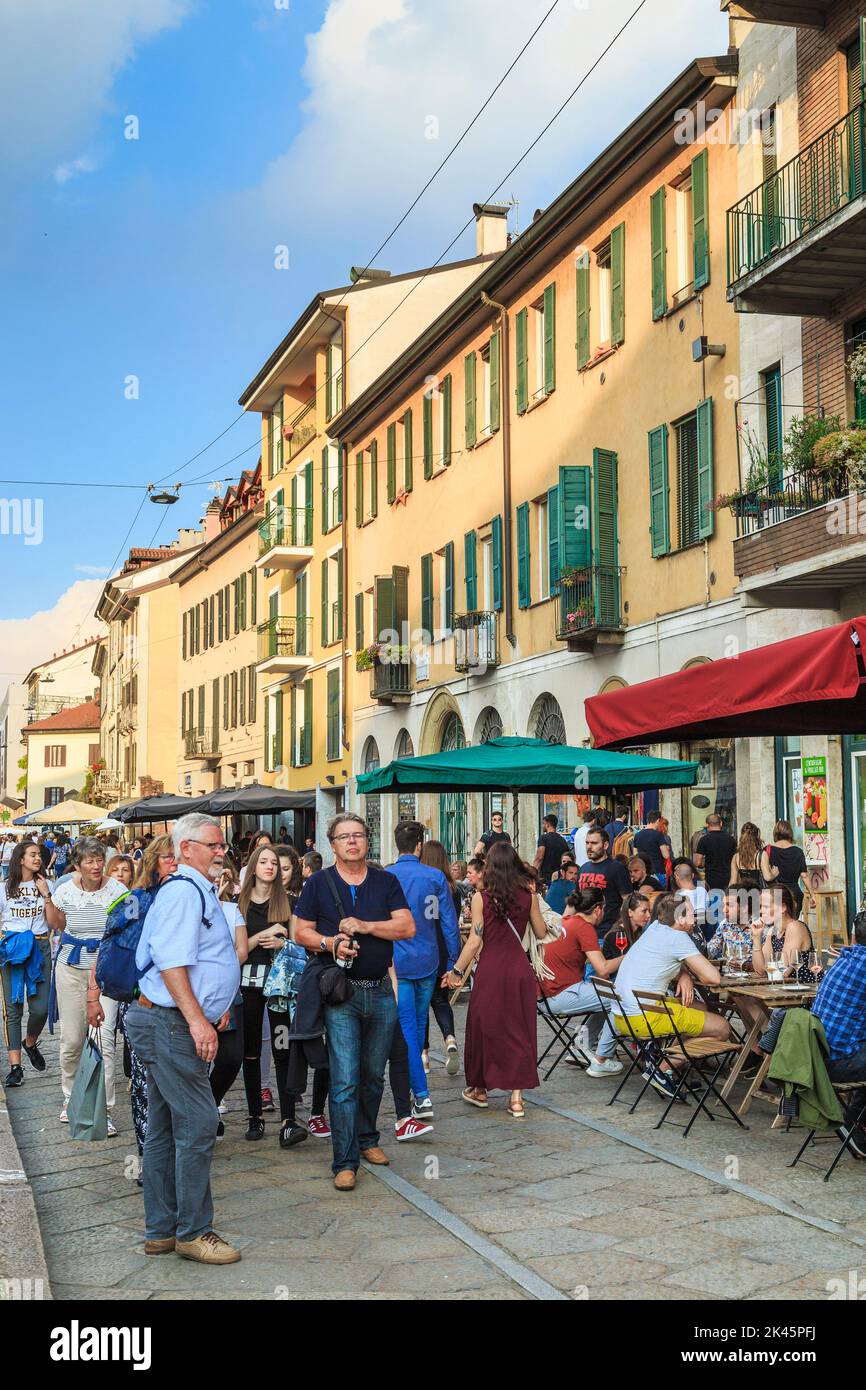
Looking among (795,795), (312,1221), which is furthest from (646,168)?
(312,1221)

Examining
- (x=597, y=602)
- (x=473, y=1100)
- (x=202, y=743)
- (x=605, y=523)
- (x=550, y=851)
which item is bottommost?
(x=473, y=1100)

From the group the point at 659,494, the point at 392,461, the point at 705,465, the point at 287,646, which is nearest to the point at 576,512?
the point at 659,494

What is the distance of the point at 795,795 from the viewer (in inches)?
701

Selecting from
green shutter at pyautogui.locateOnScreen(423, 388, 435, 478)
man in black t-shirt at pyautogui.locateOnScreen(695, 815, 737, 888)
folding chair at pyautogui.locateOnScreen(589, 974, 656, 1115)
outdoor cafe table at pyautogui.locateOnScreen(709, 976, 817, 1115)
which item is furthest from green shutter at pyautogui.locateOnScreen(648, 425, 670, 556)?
outdoor cafe table at pyautogui.locateOnScreen(709, 976, 817, 1115)

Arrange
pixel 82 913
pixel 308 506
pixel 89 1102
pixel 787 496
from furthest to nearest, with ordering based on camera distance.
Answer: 1. pixel 308 506
2. pixel 787 496
3. pixel 82 913
4. pixel 89 1102

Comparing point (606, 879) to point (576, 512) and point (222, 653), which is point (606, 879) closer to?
point (576, 512)

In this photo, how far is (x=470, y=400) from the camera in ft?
96.5

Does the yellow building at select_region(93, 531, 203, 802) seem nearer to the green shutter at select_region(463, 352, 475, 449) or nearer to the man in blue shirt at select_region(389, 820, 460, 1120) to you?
the green shutter at select_region(463, 352, 475, 449)

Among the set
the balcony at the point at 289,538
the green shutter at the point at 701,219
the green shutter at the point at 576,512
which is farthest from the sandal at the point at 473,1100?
the balcony at the point at 289,538

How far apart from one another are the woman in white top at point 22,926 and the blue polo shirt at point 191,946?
16.5 ft

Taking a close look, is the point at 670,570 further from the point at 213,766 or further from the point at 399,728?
the point at 213,766

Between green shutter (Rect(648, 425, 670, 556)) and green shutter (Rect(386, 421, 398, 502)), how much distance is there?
13171mm

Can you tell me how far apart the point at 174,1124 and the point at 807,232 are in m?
12.8

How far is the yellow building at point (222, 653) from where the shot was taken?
4859 cm
